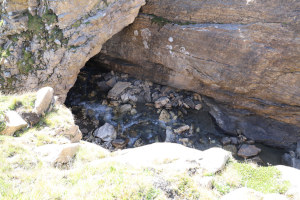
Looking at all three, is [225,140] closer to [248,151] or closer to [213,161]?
[248,151]

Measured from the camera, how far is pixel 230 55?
1166cm

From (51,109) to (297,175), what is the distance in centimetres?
792

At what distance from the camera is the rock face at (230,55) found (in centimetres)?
1061

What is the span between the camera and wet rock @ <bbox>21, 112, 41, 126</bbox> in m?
7.02

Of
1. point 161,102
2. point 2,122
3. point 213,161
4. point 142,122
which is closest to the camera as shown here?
point 213,161

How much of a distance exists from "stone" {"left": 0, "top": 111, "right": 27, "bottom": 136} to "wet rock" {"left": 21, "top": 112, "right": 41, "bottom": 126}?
20cm

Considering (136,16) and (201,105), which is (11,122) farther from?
(201,105)

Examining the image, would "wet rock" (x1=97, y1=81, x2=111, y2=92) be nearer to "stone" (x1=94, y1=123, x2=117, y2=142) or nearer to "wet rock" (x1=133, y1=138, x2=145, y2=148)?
"stone" (x1=94, y1=123, x2=117, y2=142)

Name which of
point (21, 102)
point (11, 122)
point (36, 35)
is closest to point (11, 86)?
point (36, 35)

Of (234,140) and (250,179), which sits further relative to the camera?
(234,140)

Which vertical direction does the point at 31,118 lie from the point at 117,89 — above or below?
above

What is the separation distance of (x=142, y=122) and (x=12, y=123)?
24.7 ft

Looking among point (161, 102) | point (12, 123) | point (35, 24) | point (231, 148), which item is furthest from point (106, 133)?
point (231, 148)

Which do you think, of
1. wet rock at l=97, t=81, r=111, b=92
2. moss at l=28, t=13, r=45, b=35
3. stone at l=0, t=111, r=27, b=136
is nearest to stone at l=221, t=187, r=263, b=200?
stone at l=0, t=111, r=27, b=136
